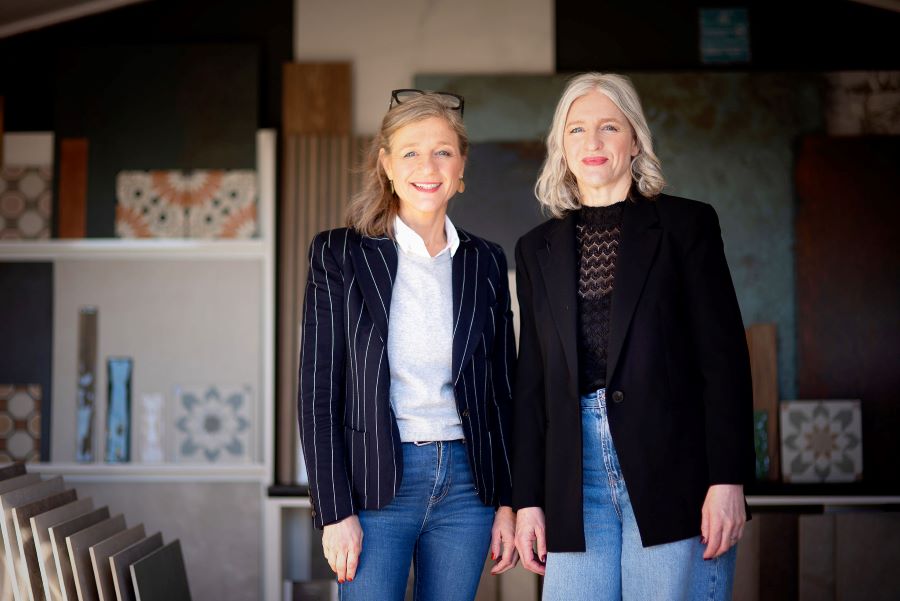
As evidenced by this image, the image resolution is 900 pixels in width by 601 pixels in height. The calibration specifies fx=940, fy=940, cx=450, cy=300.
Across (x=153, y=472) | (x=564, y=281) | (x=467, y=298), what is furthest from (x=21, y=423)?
(x=564, y=281)

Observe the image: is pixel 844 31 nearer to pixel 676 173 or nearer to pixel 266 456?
pixel 676 173

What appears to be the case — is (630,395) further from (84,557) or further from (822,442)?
(822,442)

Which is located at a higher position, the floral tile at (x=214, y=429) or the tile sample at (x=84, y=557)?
the floral tile at (x=214, y=429)

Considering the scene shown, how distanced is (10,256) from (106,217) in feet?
1.63

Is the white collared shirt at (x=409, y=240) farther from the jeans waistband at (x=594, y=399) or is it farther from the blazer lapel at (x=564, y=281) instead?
the jeans waistband at (x=594, y=399)

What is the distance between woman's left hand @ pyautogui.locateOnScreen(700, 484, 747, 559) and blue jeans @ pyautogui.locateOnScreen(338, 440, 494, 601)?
0.53 m

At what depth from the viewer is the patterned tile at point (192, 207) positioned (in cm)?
452

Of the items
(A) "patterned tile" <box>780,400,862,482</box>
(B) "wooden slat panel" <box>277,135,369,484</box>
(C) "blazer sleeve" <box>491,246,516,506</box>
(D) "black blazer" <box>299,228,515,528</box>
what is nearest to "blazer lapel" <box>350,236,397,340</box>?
(D) "black blazer" <box>299,228,515,528</box>

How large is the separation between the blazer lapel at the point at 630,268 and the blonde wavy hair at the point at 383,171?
19.9 inches

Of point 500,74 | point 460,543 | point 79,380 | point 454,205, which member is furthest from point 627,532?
point 79,380

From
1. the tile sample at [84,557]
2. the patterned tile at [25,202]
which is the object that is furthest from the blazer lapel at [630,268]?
the patterned tile at [25,202]

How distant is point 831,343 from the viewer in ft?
14.6

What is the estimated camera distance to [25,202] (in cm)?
457

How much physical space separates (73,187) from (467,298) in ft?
9.67
